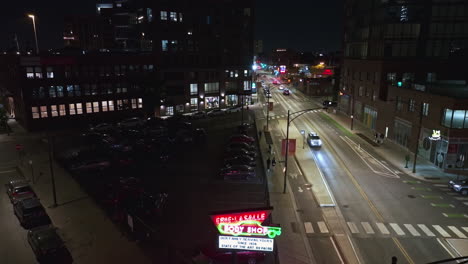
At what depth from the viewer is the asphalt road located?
22.8 metres

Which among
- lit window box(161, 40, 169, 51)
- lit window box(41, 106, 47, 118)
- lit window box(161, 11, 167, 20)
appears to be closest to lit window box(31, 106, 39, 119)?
lit window box(41, 106, 47, 118)

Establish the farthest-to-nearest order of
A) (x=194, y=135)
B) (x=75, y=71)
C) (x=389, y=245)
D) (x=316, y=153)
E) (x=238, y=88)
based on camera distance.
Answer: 1. (x=238, y=88)
2. (x=75, y=71)
3. (x=194, y=135)
4. (x=316, y=153)
5. (x=389, y=245)

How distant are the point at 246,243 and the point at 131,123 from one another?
5046 cm

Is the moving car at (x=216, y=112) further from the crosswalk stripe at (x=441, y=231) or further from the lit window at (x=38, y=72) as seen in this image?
the crosswalk stripe at (x=441, y=231)

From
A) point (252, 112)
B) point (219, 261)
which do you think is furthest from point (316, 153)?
point (252, 112)

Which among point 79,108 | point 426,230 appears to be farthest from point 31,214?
point 79,108

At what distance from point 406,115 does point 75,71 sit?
54889 mm

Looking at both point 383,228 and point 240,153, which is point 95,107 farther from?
point 383,228

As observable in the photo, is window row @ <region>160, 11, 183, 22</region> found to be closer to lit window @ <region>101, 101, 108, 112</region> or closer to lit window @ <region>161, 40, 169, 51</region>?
lit window @ <region>161, 40, 169, 51</region>

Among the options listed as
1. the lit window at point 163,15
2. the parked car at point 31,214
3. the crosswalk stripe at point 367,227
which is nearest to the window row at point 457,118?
the crosswalk stripe at point 367,227

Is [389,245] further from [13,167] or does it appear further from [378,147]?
[13,167]

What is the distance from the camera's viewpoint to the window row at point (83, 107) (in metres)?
56.7

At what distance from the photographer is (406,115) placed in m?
46.5

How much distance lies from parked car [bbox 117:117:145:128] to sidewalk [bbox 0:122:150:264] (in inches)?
845
